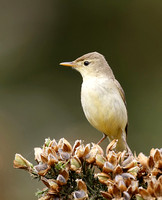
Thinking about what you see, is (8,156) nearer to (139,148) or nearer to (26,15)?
(139,148)

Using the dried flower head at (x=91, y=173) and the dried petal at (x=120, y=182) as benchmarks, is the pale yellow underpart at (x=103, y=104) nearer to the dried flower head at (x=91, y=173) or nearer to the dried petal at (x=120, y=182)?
the dried flower head at (x=91, y=173)

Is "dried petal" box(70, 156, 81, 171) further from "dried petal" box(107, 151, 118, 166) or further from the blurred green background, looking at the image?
the blurred green background

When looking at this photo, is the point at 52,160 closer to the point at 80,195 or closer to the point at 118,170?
the point at 80,195

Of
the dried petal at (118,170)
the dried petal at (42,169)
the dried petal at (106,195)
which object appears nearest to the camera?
the dried petal at (106,195)

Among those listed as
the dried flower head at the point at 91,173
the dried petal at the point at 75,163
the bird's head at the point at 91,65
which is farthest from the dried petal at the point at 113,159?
the bird's head at the point at 91,65

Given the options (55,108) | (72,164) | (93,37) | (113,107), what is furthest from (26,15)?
(72,164)

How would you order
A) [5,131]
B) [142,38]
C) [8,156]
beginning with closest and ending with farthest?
[8,156], [5,131], [142,38]

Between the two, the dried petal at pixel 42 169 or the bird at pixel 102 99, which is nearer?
the dried petal at pixel 42 169
